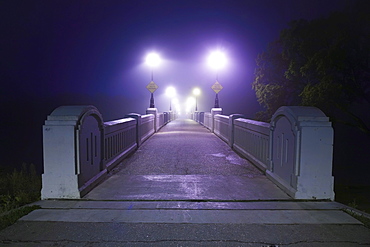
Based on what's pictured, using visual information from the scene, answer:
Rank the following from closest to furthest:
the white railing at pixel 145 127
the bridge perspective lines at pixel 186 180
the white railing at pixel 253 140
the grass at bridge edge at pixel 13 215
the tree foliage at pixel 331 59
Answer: the grass at bridge edge at pixel 13 215 < the bridge perspective lines at pixel 186 180 < the white railing at pixel 253 140 < the white railing at pixel 145 127 < the tree foliage at pixel 331 59

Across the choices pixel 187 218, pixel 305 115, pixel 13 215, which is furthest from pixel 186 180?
pixel 13 215

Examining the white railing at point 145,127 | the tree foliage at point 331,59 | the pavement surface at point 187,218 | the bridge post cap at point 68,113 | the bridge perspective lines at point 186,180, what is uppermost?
the tree foliage at point 331,59

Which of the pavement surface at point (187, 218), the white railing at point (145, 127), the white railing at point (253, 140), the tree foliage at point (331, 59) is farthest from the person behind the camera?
the tree foliage at point (331, 59)

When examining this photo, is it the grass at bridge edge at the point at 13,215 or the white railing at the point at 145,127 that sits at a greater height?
the white railing at the point at 145,127

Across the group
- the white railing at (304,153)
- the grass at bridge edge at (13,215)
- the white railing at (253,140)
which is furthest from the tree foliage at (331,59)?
the grass at bridge edge at (13,215)

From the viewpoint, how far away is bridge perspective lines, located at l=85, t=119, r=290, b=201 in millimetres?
5395

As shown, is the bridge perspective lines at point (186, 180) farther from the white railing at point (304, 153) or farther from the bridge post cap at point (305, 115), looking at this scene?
the bridge post cap at point (305, 115)

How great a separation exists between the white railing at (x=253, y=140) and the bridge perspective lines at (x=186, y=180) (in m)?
0.28

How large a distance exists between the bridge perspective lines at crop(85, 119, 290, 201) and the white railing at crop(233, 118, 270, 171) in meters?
0.28

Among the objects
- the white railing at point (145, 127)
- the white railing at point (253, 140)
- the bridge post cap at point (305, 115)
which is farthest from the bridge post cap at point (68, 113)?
the white railing at point (145, 127)

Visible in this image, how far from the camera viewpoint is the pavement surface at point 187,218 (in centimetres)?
355

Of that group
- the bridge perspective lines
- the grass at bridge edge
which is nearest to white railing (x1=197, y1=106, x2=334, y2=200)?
the bridge perspective lines

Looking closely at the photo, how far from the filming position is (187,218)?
13.7ft

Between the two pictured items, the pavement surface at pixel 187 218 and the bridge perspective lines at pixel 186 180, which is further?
the bridge perspective lines at pixel 186 180
